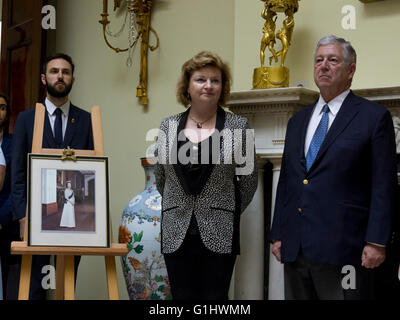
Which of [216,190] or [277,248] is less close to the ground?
[216,190]

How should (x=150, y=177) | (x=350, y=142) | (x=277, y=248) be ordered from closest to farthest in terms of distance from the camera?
(x=350, y=142) < (x=277, y=248) < (x=150, y=177)

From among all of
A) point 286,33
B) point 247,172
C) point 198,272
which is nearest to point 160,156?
point 247,172

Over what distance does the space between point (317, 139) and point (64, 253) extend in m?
1.13

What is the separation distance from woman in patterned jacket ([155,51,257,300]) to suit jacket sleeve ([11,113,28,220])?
27.0 inches

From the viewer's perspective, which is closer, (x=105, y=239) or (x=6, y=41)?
(x=105, y=239)

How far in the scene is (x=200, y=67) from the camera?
2977 millimetres

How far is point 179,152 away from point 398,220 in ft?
3.10

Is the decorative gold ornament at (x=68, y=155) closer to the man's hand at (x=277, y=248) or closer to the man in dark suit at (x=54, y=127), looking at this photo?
the man in dark suit at (x=54, y=127)
